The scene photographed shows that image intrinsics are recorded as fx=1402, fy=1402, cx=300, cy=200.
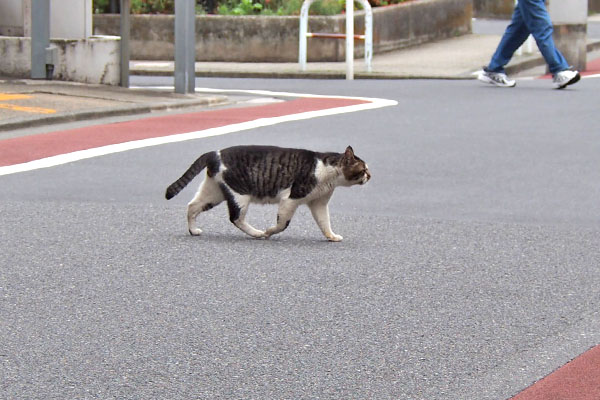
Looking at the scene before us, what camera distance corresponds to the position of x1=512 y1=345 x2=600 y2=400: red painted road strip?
527cm

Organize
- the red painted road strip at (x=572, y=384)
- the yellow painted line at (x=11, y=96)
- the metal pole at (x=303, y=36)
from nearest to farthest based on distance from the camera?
the red painted road strip at (x=572, y=384) < the yellow painted line at (x=11, y=96) < the metal pole at (x=303, y=36)

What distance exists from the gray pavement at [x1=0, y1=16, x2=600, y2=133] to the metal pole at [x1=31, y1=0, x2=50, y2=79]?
0.59ft

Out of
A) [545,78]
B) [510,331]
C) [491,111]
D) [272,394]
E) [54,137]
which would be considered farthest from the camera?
[545,78]

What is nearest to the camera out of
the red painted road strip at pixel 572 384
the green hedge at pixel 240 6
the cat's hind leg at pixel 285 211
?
the red painted road strip at pixel 572 384

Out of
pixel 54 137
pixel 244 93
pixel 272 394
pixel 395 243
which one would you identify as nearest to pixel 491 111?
pixel 244 93

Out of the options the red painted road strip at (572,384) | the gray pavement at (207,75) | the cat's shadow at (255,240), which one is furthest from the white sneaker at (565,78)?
the red painted road strip at (572,384)

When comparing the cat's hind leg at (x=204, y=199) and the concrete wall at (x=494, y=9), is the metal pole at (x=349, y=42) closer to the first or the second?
the cat's hind leg at (x=204, y=199)

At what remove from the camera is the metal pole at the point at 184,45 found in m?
16.5

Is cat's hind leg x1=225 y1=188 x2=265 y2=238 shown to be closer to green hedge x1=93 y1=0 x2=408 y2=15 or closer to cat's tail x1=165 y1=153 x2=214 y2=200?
cat's tail x1=165 y1=153 x2=214 y2=200

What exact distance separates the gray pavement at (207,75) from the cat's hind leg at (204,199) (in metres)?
4.95

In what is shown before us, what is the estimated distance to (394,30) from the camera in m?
25.3

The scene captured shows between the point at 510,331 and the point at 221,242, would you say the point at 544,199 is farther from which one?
the point at 510,331

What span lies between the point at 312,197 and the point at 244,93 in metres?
9.76

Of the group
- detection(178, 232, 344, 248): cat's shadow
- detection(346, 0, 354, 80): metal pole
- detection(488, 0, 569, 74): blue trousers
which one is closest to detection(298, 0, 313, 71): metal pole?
detection(346, 0, 354, 80): metal pole
